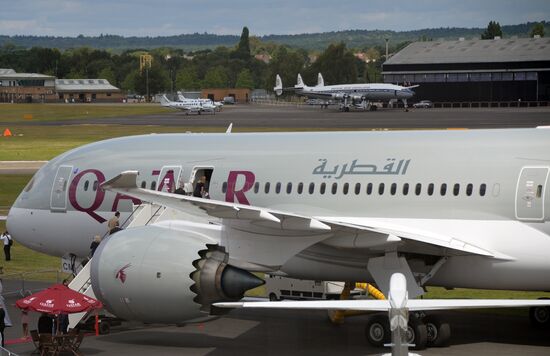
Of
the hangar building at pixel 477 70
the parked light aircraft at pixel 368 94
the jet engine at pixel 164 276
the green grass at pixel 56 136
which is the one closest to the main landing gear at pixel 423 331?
the jet engine at pixel 164 276

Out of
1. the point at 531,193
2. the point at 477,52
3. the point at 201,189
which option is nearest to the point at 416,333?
the point at 531,193

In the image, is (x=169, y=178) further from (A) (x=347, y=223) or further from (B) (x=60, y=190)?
Answer: (A) (x=347, y=223)

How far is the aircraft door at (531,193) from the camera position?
22.0 m

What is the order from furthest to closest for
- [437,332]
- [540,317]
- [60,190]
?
[60,190] < [540,317] < [437,332]

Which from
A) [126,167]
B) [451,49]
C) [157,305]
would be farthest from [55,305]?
[451,49]

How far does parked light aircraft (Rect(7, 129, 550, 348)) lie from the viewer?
21953 mm

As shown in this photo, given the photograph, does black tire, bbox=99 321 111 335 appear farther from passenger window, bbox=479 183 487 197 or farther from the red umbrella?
passenger window, bbox=479 183 487 197

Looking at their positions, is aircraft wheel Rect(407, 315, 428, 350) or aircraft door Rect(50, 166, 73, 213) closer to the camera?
aircraft wheel Rect(407, 315, 428, 350)

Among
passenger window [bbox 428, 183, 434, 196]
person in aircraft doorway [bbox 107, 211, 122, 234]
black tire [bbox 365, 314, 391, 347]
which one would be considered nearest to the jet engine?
Answer: person in aircraft doorway [bbox 107, 211, 122, 234]

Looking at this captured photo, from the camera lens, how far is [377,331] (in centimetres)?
2286

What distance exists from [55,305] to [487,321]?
33.8 ft

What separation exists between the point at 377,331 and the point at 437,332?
122cm

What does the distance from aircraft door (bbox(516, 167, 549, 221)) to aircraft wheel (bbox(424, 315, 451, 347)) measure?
2716 mm

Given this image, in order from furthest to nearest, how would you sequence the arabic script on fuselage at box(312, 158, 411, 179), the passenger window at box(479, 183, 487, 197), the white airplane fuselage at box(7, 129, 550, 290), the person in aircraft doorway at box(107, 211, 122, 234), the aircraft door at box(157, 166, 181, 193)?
the aircraft door at box(157, 166, 181, 193) → the person in aircraft doorway at box(107, 211, 122, 234) → the arabic script on fuselage at box(312, 158, 411, 179) → the passenger window at box(479, 183, 487, 197) → the white airplane fuselage at box(7, 129, 550, 290)
